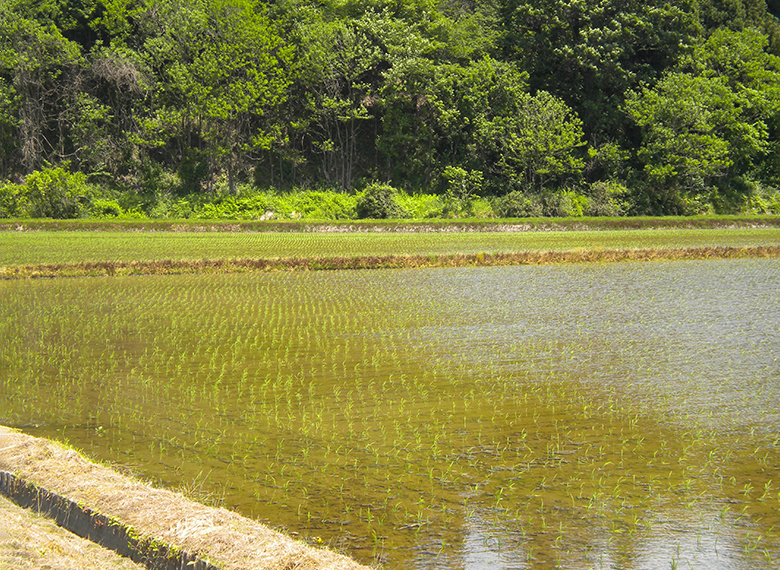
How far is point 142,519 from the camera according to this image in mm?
4211

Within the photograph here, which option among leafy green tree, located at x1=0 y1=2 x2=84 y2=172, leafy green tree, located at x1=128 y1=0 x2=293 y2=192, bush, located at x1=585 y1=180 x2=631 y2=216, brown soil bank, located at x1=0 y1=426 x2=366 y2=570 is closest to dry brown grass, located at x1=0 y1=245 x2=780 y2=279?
bush, located at x1=585 y1=180 x2=631 y2=216

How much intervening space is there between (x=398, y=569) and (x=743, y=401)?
4.98 m

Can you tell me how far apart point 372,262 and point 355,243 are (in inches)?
225

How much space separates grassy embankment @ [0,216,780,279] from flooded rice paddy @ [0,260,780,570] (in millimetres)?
6987

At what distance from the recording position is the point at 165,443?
252 inches

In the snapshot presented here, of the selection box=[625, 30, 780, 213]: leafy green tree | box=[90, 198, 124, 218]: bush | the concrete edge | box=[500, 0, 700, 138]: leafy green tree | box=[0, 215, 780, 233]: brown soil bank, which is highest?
box=[500, 0, 700, 138]: leafy green tree

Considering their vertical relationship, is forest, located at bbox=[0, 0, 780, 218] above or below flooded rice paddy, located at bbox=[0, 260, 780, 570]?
above

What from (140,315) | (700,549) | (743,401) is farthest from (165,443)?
(140,315)

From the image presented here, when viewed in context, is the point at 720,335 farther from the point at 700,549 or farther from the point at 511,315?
the point at 700,549

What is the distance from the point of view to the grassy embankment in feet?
70.4

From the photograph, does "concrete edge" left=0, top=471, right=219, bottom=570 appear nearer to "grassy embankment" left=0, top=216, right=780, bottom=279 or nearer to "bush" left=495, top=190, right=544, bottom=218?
"grassy embankment" left=0, top=216, right=780, bottom=279

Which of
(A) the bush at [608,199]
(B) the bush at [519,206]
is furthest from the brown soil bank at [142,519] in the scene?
(A) the bush at [608,199]

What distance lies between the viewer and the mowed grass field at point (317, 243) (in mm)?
23125

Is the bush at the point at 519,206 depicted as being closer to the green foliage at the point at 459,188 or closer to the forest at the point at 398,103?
the forest at the point at 398,103
